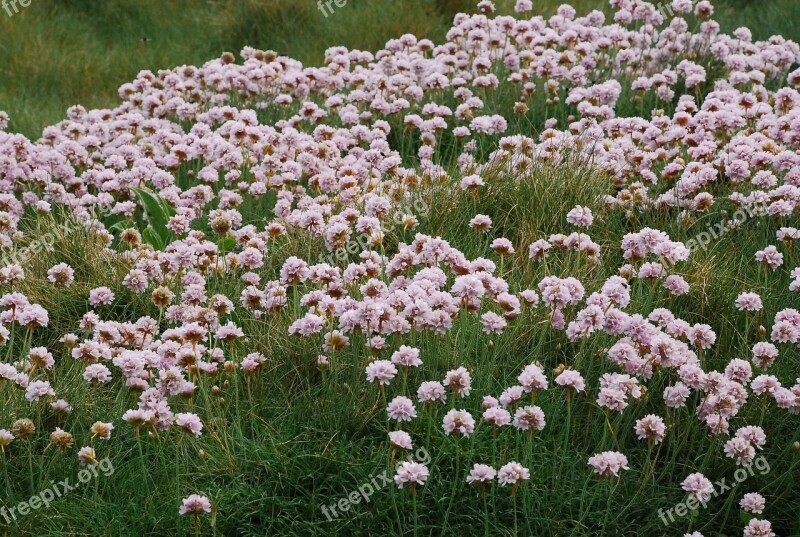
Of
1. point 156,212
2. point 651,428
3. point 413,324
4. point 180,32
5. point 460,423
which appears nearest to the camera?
point 460,423

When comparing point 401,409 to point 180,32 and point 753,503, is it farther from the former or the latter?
point 180,32

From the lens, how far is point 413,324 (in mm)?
3904

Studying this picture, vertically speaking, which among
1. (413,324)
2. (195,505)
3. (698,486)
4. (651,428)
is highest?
(413,324)

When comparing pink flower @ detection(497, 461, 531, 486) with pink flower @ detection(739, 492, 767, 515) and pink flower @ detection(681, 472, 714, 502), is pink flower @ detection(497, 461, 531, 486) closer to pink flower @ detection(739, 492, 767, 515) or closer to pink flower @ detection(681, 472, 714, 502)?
pink flower @ detection(681, 472, 714, 502)

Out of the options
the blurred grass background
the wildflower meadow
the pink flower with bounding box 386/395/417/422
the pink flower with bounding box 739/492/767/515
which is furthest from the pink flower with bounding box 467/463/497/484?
the blurred grass background

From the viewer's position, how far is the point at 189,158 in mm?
6355

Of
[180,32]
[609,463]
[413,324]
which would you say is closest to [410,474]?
[609,463]

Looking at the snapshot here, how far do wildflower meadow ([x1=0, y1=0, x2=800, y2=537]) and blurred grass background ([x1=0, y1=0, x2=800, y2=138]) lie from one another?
2044mm

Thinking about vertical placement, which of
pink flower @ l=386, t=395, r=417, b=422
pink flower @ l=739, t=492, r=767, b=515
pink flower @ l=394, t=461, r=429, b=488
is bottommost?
pink flower @ l=739, t=492, r=767, b=515

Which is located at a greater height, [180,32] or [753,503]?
[180,32]

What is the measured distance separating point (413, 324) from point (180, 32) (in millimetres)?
7136

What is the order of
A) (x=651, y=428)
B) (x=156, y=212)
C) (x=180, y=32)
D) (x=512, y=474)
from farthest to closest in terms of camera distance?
(x=180, y=32), (x=156, y=212), (x=651, y=428), (x=512, y=474)

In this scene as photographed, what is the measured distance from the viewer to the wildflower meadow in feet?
11.6

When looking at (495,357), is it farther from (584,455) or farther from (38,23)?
(38,23)
